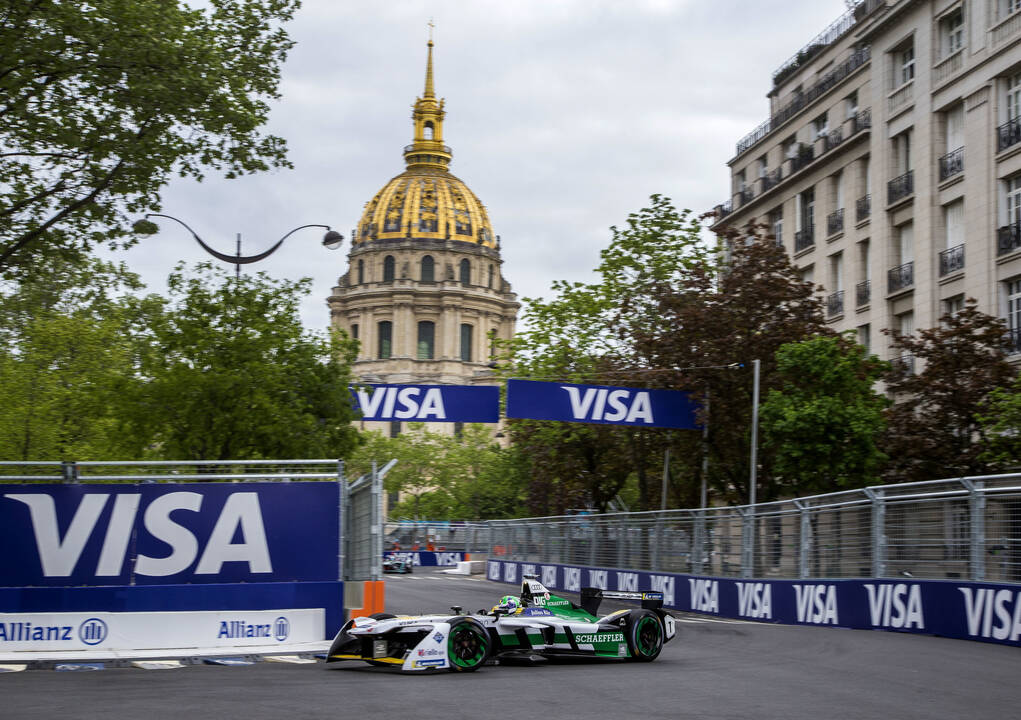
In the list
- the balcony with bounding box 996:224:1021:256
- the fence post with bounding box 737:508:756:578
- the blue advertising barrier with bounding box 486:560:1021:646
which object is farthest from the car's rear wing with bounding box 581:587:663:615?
the balcony with bounding box 996:224:1021:256

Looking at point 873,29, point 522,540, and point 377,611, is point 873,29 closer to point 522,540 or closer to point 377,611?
point 522,540

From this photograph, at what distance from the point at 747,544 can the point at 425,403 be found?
910 centimetres

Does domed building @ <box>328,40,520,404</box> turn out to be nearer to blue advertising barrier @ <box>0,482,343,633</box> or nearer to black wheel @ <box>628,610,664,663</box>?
blue advertising barrier @ <box>0,482,343,633</box>

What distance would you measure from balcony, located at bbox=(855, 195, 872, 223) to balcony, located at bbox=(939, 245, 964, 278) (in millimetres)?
5364

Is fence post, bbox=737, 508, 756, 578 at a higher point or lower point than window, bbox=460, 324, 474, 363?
lower

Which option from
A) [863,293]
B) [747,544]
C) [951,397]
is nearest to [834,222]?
[863,293]

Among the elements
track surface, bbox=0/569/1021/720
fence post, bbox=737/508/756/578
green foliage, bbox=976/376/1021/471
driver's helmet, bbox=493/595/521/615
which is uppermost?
green foliage, bbox=976/376/1021/471

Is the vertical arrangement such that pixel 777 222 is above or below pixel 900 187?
above

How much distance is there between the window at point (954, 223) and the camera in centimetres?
3791

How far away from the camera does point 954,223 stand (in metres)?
38.4

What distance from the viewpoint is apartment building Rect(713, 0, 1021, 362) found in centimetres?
3562

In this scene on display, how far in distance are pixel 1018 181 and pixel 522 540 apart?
764 inches

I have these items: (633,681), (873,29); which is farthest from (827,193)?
(633,681)

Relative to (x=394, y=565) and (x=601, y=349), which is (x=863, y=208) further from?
(x=394, y=565)
